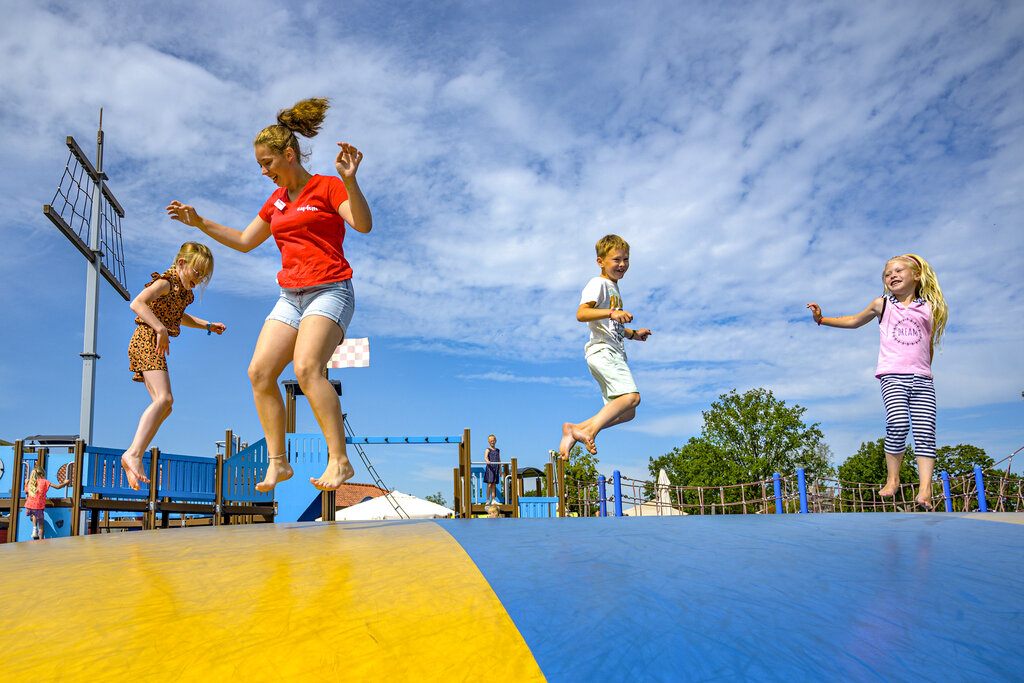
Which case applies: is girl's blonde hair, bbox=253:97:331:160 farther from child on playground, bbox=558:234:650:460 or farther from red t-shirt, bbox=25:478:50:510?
red t-shirt, bbox=25:478:50:510

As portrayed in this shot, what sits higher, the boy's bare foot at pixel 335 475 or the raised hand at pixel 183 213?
the raised hand at pixel 183 213

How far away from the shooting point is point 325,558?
1676mm

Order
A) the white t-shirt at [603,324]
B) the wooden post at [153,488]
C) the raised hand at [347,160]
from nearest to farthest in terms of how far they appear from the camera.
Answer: the raised hand at [347,160]
the white t-shirt at [603,324]
the wooden post at [153,488]

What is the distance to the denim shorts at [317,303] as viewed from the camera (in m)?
3.47

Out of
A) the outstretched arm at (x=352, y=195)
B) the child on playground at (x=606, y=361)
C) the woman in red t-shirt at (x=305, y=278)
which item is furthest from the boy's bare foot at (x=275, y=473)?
the child on playground at (x=606, y=361)

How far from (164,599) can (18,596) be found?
0.34 m

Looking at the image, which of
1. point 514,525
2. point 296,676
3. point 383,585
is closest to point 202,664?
point 296,676

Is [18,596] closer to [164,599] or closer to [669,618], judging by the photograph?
[164,599]

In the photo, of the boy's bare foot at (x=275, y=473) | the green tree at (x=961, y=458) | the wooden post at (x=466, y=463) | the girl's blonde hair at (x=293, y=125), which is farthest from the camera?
the green tree at (x=961, y=458)

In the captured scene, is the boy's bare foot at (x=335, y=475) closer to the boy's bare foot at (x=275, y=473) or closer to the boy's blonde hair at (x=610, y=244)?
the boy's bare foot at (x=275, y=473)

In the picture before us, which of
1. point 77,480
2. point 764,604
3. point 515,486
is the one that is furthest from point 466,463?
point 764,604

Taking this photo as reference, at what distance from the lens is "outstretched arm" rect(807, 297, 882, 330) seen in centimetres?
534

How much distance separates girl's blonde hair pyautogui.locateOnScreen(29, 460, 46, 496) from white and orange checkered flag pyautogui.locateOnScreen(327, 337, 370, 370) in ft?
21.5

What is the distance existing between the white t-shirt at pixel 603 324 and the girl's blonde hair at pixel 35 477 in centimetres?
874
